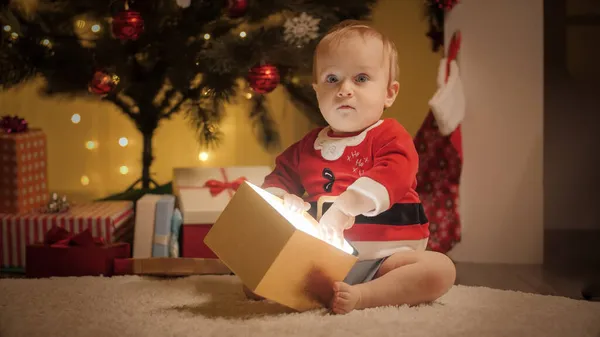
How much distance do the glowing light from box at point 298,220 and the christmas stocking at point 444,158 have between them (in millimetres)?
795

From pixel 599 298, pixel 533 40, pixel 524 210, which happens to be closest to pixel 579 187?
pixel 524 210

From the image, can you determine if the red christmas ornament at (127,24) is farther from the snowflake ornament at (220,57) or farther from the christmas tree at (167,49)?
the snowflake ornament at (220,57)

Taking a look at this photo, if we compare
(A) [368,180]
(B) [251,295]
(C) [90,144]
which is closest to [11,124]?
(C) [90,144]

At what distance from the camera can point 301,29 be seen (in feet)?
6.30

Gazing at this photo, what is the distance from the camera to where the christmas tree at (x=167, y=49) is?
6.32 ft

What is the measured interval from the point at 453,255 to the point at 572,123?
73 centimetres

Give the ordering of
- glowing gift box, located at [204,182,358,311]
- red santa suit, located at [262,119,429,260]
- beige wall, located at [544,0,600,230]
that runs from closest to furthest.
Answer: glowing gift box, located at [204,182,358,311] → red santa suit, located at [262,119,429,260] → beige wall, located at [544,0,600,230]

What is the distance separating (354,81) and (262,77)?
2.15ft

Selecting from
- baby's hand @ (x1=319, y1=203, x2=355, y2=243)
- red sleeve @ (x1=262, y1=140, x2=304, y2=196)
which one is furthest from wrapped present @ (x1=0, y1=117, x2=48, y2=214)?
baby's hand @ (x1=319, y1=203, x2=355, y2=243)

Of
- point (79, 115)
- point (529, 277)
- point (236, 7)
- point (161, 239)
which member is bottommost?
point (529, 277)

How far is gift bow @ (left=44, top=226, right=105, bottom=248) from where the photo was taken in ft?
5.41

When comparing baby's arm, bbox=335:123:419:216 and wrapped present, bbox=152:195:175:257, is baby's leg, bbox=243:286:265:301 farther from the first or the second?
wrapped present, bbox=152:195:175:257

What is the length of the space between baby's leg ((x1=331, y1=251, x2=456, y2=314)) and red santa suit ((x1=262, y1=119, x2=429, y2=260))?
43 mm

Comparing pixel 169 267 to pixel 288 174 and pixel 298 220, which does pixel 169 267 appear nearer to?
pixel 288 174
